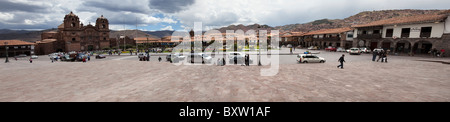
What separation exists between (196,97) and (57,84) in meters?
8.89

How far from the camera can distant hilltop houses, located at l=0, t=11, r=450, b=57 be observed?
85.2 ft

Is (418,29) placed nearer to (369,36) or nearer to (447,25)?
(447,25)

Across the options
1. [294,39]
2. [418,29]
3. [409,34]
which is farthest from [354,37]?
[294,39]

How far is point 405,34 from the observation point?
95.5 feet

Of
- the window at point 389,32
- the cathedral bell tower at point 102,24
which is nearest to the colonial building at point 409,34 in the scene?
the window at point 389,32

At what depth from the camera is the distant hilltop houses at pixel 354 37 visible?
2597 centimetres

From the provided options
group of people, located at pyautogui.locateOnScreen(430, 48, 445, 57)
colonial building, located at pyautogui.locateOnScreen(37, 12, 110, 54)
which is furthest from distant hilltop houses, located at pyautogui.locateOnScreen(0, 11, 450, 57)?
group of people, located at pyautogui.locateOnScreen(430, 48, 445, 57)

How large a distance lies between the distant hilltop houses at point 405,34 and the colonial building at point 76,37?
79212mm

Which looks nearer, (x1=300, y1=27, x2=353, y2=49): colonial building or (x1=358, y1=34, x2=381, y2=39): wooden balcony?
(x1=358, y1=34, x2=381, y2=39): wooden balcony

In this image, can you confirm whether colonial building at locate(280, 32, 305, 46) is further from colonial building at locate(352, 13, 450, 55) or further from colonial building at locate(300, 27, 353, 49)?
colonial building at locate(352, 13, 450, 55)
